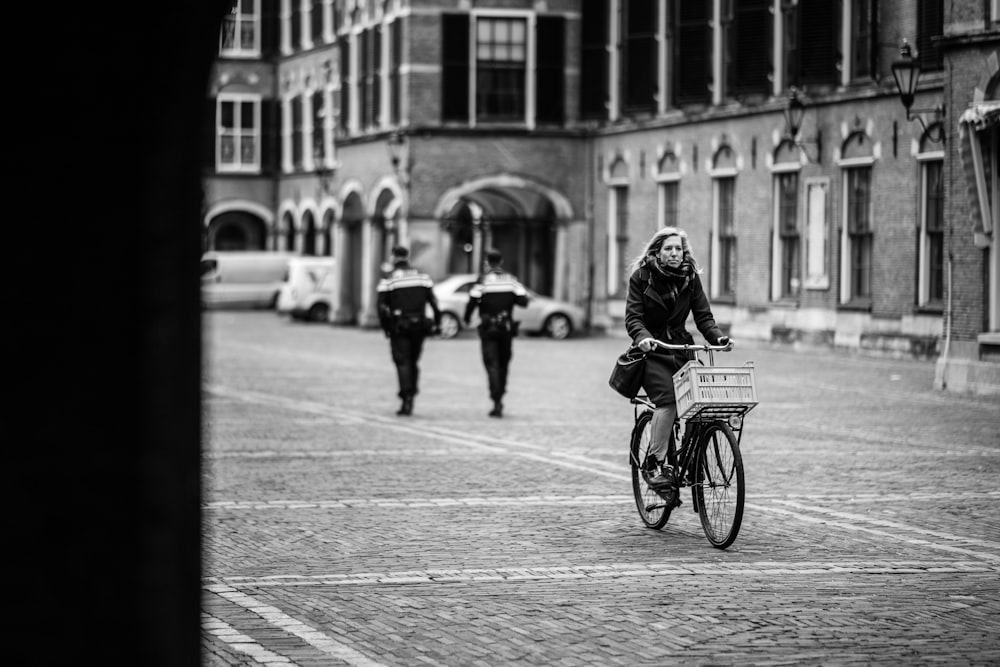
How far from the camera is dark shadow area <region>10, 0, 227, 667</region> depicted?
3.43m

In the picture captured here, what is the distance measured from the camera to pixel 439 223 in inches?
1700

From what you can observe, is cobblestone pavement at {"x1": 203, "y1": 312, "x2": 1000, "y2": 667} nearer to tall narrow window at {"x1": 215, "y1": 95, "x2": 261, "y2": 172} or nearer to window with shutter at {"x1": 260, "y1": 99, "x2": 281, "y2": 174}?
window with shutter at {"x1": 260, "y1": 99, "x2": 281, "y2": 174}

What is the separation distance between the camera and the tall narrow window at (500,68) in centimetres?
4325

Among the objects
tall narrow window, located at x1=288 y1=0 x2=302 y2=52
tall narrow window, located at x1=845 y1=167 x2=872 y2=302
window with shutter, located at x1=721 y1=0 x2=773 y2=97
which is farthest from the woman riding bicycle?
tall narrow window, located at x1=288 y1=0 x2=302 y2=52

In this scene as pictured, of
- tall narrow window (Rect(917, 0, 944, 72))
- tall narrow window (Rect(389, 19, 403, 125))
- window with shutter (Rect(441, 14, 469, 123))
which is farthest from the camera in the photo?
tall narrow window (Rect(389, 19, 403, 125))

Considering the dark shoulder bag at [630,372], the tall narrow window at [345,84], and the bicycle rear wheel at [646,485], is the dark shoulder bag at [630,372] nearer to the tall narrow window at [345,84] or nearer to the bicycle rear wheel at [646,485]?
the bicycle rear wheel at [646,485]

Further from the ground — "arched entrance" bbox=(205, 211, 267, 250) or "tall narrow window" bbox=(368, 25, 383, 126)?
"tall narrow window" bbox=(368, 25, 383, 126)

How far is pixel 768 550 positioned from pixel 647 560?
795 mm

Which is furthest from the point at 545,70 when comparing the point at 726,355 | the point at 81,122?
the point at 81,122

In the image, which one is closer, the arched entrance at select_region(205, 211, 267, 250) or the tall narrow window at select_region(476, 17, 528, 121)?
the tall narrow window at select_region(476, 17, 528, 121)

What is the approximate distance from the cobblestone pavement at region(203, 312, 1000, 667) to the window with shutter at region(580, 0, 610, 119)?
73.6ft

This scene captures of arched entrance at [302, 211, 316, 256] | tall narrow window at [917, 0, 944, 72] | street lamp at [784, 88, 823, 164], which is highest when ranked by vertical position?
tall narrow window at [917, 0, 944, 72]

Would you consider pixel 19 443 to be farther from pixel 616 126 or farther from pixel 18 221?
pixel 616 126

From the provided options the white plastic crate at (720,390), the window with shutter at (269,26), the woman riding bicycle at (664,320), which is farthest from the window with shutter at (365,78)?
the white plastic crate at (720,390)
